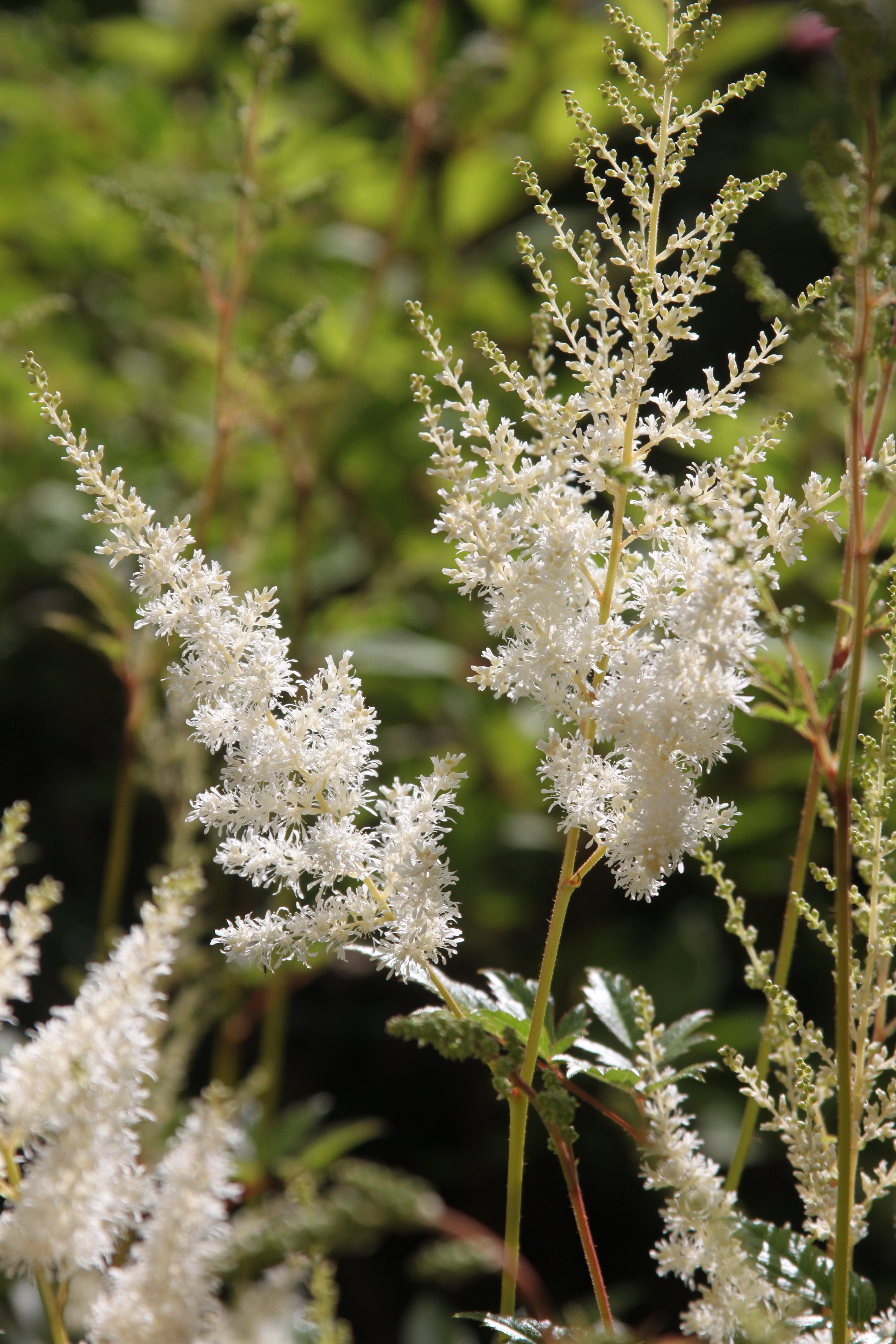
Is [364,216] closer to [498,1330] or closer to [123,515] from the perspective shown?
[123,515]

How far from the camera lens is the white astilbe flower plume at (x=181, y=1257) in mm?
359

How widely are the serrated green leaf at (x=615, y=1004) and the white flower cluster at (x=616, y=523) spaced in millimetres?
121

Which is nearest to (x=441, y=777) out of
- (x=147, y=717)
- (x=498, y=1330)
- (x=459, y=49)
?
(x=498, y=1330)

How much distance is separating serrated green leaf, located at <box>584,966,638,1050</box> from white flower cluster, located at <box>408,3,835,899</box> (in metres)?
0.12

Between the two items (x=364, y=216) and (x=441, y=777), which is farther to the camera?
(x=364, y=216)

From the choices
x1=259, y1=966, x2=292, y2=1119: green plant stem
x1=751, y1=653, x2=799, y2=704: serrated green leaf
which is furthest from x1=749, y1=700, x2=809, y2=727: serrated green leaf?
x1=259, y1=966, x2=292, y2=1119: green plant stem

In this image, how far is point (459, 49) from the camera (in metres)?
2.07

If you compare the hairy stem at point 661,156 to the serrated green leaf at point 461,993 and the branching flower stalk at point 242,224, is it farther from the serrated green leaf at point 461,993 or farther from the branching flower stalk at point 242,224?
the branching flower stalk at point 242,224

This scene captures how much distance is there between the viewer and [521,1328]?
0.43m

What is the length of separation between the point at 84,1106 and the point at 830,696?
26 centimetres

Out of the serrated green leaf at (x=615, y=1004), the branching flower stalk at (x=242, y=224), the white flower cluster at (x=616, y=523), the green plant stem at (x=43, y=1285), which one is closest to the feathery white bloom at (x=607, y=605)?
the white flower cluster at (x=616, y=523)

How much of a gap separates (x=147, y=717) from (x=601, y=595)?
68 centimetres

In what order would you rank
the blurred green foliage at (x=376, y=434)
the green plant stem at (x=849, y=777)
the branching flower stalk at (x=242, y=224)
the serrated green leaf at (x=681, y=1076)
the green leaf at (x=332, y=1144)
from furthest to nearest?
the blurred green foliage at (x=376, y=434) → the green leaf at (x=332, y=1144) → the branching flower stalk at (x=242, y=224) → the serrated green leaf at (x=681, y=1076) → the green plant stem at (x=849, y=777)

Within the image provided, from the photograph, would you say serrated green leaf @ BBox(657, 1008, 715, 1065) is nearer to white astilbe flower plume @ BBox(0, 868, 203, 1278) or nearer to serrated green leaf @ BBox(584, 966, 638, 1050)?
serrated green leaf @ BBox(584, 966, 638, 1050)
